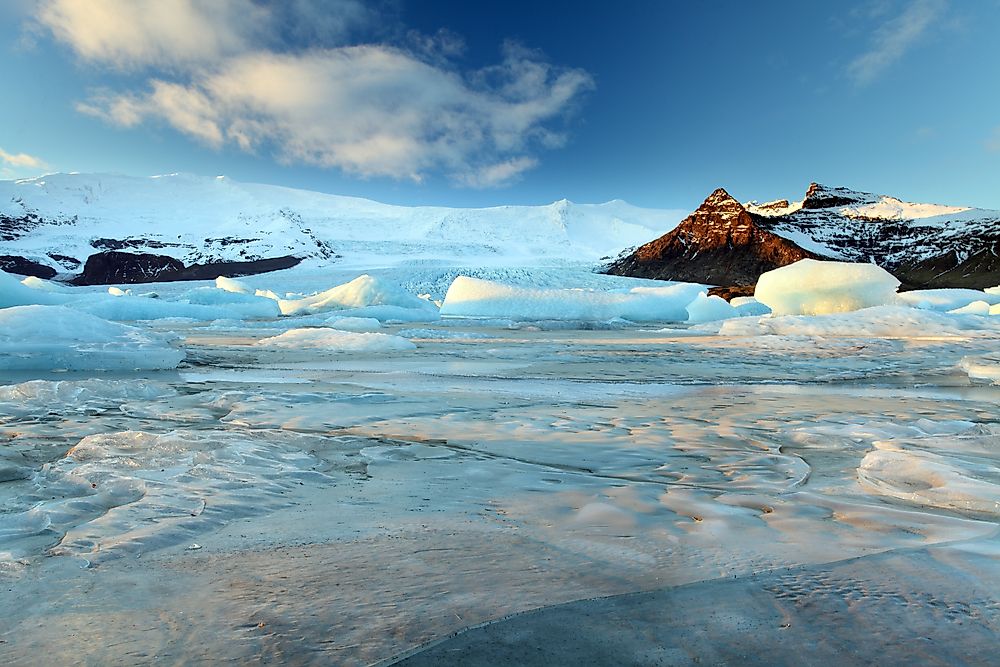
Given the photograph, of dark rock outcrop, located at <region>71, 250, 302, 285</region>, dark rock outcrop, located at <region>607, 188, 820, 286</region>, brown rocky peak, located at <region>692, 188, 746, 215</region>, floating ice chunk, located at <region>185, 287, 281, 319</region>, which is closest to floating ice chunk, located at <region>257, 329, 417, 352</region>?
floating ice chunk, located at <region>185, 287, 281, 319</region>

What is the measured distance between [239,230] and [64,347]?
244 ft

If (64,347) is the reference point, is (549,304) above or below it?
above

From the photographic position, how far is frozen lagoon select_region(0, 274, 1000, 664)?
103 centimetres

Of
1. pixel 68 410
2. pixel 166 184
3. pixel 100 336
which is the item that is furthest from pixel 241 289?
pixel 166 184

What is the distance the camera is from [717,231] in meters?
74.0

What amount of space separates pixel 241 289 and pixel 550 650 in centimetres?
3030

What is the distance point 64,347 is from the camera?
225 inches

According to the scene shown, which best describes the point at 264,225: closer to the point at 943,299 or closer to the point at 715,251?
the point at 715,251

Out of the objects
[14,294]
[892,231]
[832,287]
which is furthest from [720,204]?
[14,294]

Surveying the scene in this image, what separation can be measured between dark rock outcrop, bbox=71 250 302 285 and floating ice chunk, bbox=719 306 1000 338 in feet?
178

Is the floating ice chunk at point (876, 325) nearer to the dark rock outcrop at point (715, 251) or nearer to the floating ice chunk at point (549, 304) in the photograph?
the floating ice chunk at point (549, 304)

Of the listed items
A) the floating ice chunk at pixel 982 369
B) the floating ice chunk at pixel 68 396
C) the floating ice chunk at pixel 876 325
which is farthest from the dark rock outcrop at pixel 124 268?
the floating ice chunk at pixel 982 369

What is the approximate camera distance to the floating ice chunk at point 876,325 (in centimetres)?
1076

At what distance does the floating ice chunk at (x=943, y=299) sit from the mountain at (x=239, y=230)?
1149 inches
